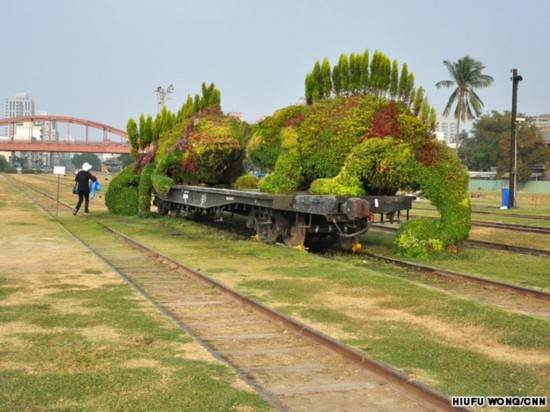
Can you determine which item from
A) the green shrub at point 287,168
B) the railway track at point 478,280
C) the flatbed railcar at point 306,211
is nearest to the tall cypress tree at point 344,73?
the green shrub at point 287,168

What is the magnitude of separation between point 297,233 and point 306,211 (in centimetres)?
146

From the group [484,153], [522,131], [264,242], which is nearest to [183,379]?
[264,242]

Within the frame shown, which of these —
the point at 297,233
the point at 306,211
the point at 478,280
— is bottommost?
the point at 478,280

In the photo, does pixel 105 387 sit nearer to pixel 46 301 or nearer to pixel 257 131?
pixel 46 301

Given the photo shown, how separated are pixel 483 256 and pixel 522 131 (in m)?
70.8

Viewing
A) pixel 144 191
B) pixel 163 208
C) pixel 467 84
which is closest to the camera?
pixel 144 191

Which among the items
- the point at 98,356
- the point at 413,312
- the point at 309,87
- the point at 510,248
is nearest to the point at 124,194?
the point at 309,87

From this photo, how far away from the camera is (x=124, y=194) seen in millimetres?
25062

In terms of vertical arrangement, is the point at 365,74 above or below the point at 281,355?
above

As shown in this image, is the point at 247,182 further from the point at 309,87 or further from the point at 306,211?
the point at 306,211

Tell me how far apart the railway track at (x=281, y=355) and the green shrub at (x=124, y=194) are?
48.6 ft

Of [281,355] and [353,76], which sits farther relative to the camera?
[353,76]

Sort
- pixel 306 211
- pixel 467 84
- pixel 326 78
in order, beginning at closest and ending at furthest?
1. pixel 306 211
2. pixel 326 78
3. pixel 467 84

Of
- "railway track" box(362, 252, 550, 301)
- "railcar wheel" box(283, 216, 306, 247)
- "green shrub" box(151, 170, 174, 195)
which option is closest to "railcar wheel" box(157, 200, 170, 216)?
"green shrub" box(151, 170, 174, 195)
